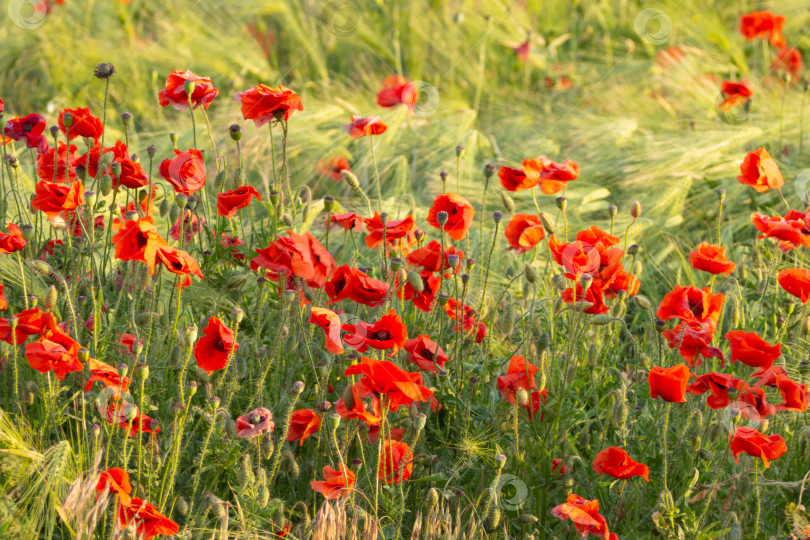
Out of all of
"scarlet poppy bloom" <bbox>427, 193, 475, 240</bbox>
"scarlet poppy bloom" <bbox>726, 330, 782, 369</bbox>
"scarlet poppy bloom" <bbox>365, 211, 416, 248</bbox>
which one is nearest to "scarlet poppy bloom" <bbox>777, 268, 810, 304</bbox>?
"scarlet poppy bloom" <bbox>726, 330, 782, 369</bbox>

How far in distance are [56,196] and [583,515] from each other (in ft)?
3.42

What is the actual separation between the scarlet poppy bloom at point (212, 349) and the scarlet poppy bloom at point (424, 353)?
0.31 meters

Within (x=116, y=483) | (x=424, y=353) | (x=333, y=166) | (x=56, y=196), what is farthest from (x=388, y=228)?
(x=333, y=166)

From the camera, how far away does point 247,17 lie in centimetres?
497

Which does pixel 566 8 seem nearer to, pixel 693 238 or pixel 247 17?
pixel 247 17

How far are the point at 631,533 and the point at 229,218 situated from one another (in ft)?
3.67

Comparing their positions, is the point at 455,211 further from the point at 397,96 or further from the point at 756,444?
the point at 397,96

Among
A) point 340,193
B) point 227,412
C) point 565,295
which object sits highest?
point 565,295

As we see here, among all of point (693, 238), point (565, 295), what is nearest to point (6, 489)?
point (565, 295)

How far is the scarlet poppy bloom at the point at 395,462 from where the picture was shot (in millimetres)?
1479

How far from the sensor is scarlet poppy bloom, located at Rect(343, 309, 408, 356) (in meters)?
1.37

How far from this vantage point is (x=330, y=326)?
1372 mm

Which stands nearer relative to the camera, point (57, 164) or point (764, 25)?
point (57, 164)

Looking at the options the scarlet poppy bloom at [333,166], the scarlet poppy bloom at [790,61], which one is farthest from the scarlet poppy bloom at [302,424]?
the scarlet poppy bloom at [790,61]
